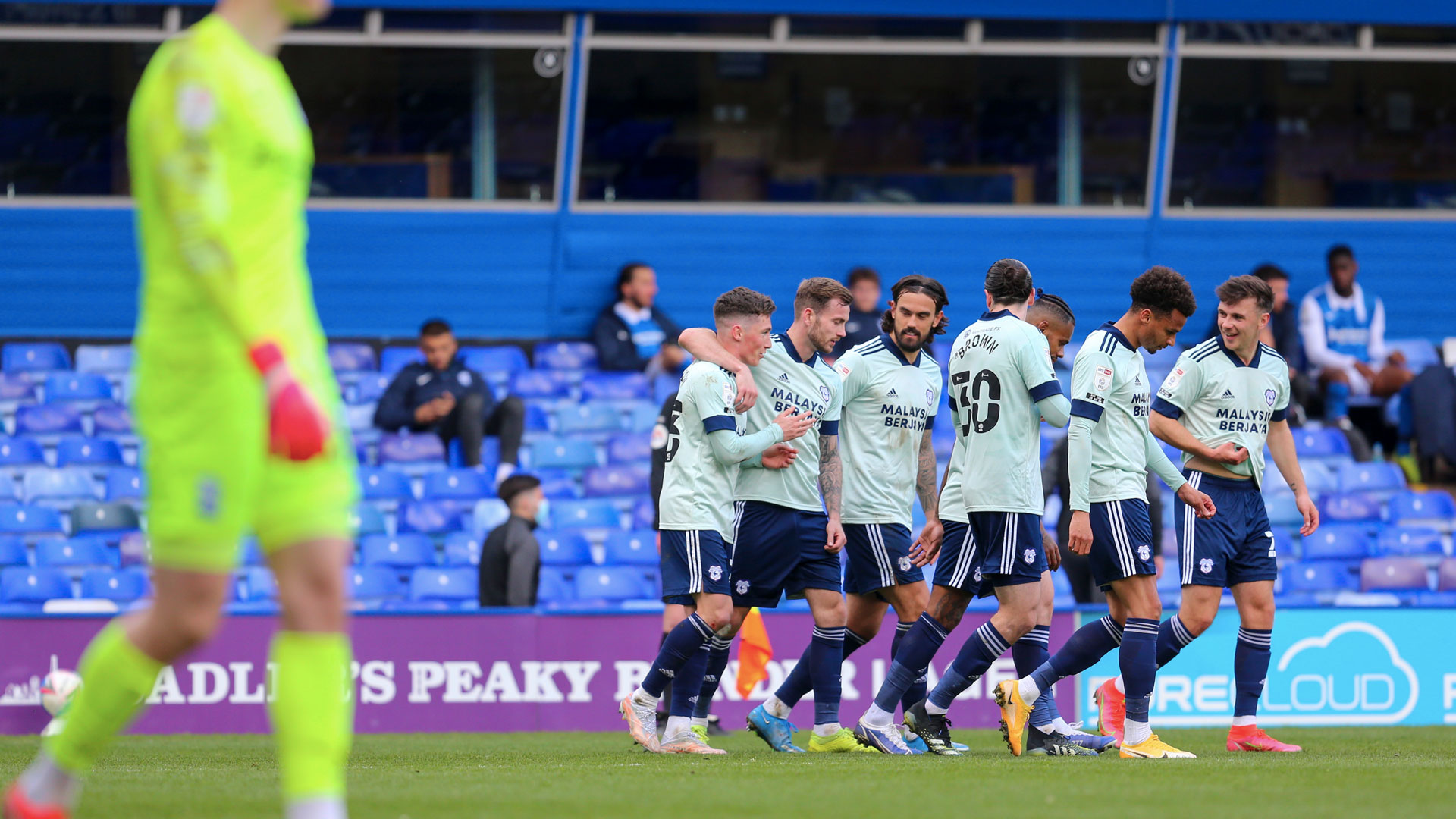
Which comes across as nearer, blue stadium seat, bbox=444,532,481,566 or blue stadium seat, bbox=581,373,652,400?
blue stadium seat, bbox=444,532,481,566

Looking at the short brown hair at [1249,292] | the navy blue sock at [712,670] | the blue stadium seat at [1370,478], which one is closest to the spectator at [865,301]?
the blue stadium seat at [1370,478]

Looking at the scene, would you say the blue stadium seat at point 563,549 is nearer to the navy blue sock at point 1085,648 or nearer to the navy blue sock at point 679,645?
the navy blue sock at point 679,645

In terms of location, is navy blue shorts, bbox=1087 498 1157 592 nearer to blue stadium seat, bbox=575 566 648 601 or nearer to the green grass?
the green grass

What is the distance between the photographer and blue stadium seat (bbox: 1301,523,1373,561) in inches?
537

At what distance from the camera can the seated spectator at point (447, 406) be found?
13742 mm

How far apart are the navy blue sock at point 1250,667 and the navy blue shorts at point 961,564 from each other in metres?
1.28

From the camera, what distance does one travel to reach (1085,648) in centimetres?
797

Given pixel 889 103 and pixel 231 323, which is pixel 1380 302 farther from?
pixel 231 323

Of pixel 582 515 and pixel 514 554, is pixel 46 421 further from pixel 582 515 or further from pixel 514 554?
pixel 514 554

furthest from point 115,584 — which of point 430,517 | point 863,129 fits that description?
point 863,129

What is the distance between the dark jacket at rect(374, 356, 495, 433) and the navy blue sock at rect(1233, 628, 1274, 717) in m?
7.36

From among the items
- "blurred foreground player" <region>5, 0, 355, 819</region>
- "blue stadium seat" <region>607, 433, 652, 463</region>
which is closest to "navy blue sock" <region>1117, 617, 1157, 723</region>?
"blurred foreground player" <region>5, 0, 355, 819</region>

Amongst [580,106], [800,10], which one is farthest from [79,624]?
[800,10]

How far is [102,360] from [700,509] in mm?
8980
